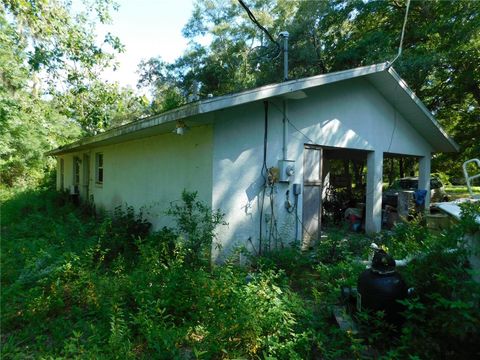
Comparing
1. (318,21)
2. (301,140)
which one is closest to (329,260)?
(301,140)

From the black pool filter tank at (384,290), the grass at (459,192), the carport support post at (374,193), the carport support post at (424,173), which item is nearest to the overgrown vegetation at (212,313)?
the black pool filter tank at (384,290)

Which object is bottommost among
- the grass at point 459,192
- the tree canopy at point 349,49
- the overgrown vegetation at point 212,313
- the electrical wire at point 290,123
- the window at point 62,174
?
the overgrown vegetation at point 212,313

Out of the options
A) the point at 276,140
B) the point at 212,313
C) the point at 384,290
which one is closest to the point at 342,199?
the point at 276,140

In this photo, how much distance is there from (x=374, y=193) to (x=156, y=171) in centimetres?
570

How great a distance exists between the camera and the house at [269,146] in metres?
6.24

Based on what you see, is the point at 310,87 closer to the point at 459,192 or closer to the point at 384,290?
the point at 384,290

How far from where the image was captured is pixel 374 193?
8984mm

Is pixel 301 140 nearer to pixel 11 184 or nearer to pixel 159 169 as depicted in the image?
pixel 159 169

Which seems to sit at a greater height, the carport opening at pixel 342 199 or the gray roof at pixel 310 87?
the gray roof at pixel 310 87

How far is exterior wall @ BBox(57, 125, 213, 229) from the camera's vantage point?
21.1ft

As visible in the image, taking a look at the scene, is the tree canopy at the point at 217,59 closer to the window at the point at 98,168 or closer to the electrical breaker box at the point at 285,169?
the window at the point at 98,168

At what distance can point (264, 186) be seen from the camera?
677 centimetres

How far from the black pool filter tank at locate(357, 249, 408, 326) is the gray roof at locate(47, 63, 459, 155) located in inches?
133

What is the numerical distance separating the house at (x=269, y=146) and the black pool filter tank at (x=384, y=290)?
10.6ft
